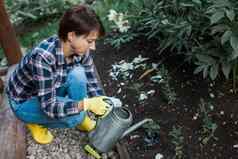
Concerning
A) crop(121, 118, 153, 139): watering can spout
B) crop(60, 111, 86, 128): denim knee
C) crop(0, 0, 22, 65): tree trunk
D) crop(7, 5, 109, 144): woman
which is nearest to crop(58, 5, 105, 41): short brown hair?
crop(7, 5, 109, 144): woman

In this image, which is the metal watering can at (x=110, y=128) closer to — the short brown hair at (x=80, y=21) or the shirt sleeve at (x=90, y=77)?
the shirt sleeve at (x=90, y=77)

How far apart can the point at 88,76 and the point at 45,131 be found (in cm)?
49

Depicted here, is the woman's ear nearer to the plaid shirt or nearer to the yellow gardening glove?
the plaid shirt

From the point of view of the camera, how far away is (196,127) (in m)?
3.14

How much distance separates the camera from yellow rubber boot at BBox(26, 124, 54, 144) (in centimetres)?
302

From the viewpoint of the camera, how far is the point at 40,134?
3.06 metres

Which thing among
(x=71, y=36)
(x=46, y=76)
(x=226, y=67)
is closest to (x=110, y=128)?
(x=46, y=76)

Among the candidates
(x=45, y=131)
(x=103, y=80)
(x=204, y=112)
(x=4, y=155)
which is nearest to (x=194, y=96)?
(x=204, y=112)

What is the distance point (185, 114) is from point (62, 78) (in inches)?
37.7

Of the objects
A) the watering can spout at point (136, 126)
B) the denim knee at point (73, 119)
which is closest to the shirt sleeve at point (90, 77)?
the denim knee at point (73, 119)

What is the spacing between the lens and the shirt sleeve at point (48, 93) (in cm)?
253

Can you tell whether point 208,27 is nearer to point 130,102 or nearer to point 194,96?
point 194,96

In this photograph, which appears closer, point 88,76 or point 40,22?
point 88,76

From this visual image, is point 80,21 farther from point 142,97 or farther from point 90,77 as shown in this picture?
point 142,97
